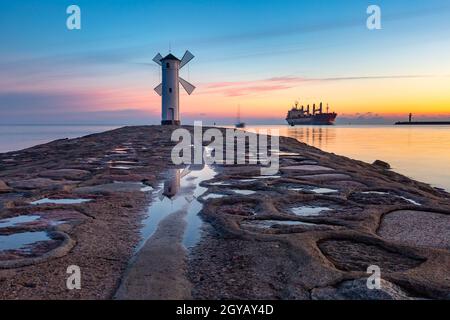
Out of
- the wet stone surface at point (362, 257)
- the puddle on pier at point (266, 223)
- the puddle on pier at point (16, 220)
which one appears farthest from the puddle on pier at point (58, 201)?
the wet stone surface at point (362, 257)

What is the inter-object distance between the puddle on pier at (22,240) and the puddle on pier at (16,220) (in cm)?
56

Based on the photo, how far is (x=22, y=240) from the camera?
18.7 feet

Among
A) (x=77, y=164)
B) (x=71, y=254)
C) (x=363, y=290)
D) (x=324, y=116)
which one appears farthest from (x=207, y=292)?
(x=324, y=116)

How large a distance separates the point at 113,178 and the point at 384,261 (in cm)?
804

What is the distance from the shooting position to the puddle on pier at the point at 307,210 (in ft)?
24.4

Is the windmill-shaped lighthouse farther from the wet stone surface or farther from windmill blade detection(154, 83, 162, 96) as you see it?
the wet stone surface

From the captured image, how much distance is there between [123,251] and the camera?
17.1ft

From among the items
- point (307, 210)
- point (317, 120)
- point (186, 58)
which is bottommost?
point (307, 210)

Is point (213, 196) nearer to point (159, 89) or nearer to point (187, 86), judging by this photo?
point (159, 89)

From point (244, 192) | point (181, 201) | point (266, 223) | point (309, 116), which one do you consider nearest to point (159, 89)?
point (244, 192)

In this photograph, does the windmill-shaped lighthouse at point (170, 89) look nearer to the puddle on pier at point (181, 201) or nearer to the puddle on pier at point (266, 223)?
the puddle on pier at point (181, 201)

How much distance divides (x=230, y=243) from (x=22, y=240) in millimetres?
2895

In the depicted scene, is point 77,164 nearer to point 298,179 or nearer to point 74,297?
point 298,179

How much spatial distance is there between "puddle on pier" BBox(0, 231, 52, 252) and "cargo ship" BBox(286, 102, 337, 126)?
160612 millimetres
